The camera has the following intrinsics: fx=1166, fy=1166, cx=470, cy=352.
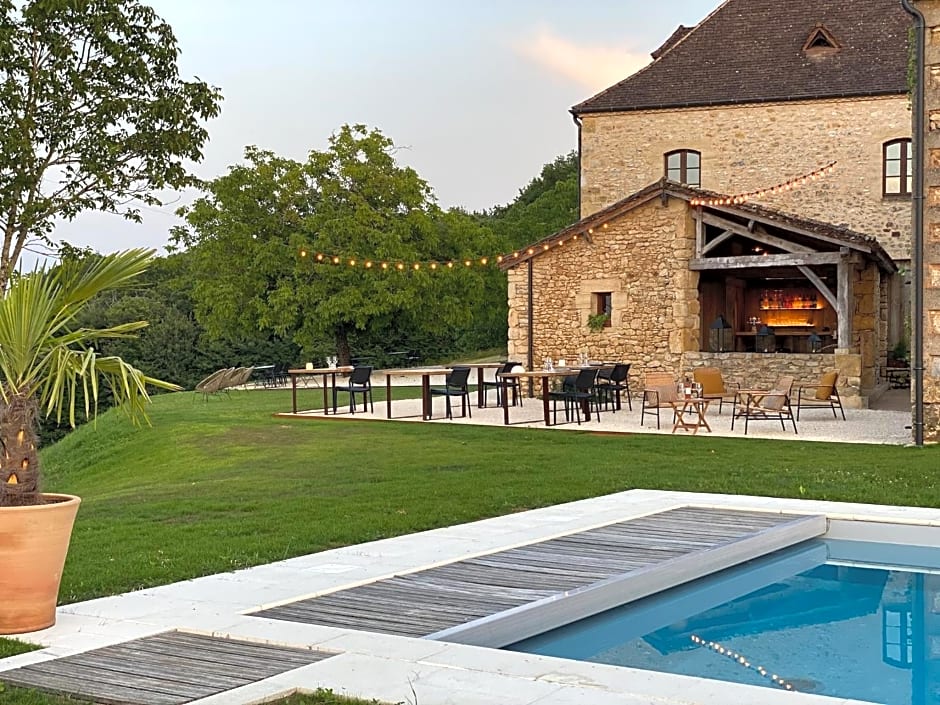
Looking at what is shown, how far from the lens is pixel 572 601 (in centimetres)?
561

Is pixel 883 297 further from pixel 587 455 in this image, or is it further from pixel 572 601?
pixel 572 601

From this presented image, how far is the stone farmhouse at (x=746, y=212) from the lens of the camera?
1958 cm

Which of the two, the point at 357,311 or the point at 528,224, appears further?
the point at 528,224

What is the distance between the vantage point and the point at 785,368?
61.7 ft

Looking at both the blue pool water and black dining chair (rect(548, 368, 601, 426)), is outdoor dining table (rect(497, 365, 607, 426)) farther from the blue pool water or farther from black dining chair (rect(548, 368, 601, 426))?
the blue pool water

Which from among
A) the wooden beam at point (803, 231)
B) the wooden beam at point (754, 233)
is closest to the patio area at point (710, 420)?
the wooden beam at point (803, 231)

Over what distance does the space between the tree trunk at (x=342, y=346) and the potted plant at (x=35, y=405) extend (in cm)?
2462

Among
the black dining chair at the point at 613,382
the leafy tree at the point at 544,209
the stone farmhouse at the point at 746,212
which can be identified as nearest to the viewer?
the black dining chair at the point at 613,382

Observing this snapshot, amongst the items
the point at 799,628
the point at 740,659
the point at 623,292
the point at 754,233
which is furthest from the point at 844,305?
the point at 740,659

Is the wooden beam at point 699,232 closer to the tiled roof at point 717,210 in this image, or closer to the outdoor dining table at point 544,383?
the tiled roof at point 717,210

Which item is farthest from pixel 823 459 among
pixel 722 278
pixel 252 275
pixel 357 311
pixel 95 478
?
pixel 252 275

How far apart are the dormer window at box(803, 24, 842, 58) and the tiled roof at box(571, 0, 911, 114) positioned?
6 centimetres

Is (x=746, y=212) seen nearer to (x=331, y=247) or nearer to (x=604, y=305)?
(x=604, y=305)

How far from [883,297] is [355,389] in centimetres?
1174
